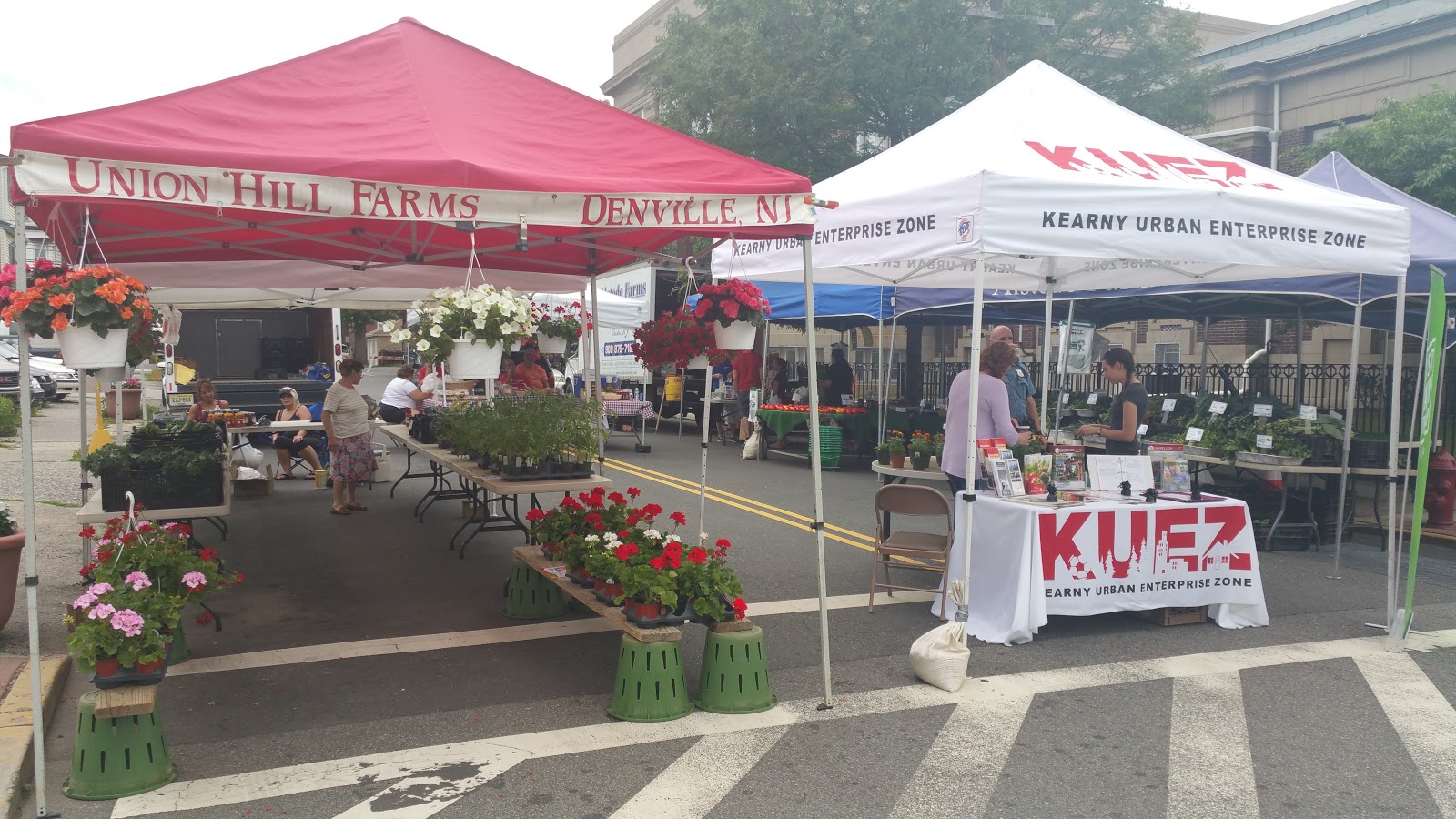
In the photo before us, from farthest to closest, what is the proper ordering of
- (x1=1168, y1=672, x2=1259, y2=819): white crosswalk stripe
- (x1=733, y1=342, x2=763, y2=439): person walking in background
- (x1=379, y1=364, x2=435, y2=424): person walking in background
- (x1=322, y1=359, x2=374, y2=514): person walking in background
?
(x1=733, y1=342, x2=763, y2=439): person walking in background → (x1=379, y1=364, x2=435, y2=424): person walking in background → (x1=322, y1=359, x2=374, y2=514): person walking in background → (x1=1168, y1=672, x2=1259, y2=819): white crosswalk stripe

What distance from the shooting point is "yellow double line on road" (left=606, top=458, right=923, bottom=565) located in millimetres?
10398

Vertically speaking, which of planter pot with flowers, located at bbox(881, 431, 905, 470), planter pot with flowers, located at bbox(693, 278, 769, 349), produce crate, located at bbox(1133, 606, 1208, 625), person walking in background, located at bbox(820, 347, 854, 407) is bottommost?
produce crate, located at bbox(1133, 606, 1208, 625)

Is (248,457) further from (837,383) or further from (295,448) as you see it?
(837,383)

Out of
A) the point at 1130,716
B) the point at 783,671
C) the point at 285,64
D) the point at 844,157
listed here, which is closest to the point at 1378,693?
the point at 1130,716

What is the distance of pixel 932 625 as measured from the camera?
23.7 ft

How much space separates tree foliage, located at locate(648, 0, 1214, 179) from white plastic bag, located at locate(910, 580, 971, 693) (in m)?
15.8

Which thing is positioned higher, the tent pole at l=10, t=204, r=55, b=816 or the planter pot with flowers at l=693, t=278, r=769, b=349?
the planter pot with flowers at l=693, t=278, r=769, b=349

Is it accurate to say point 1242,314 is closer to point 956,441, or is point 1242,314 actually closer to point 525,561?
point 956,441

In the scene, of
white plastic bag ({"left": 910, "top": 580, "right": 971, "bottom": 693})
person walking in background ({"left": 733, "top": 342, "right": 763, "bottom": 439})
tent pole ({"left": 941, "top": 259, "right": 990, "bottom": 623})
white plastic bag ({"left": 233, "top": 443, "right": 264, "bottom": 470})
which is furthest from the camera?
person walking in background ({"left": 733, "top": 342, "right": 763, "bottom": 439})

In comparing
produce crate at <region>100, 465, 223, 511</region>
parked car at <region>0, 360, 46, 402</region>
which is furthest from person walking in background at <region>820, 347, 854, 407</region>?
parked car at <region>0, 360, 46, 402</region>

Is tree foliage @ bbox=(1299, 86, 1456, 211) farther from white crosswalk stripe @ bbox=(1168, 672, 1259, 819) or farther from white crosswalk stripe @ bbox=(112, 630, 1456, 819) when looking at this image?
white crosswalk stripe @ bbox=(1168, 672, 1259, 819)

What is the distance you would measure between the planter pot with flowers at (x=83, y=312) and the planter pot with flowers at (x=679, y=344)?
11.3 feet

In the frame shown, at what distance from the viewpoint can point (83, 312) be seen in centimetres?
450

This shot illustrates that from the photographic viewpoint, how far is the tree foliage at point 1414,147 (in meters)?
18.9
